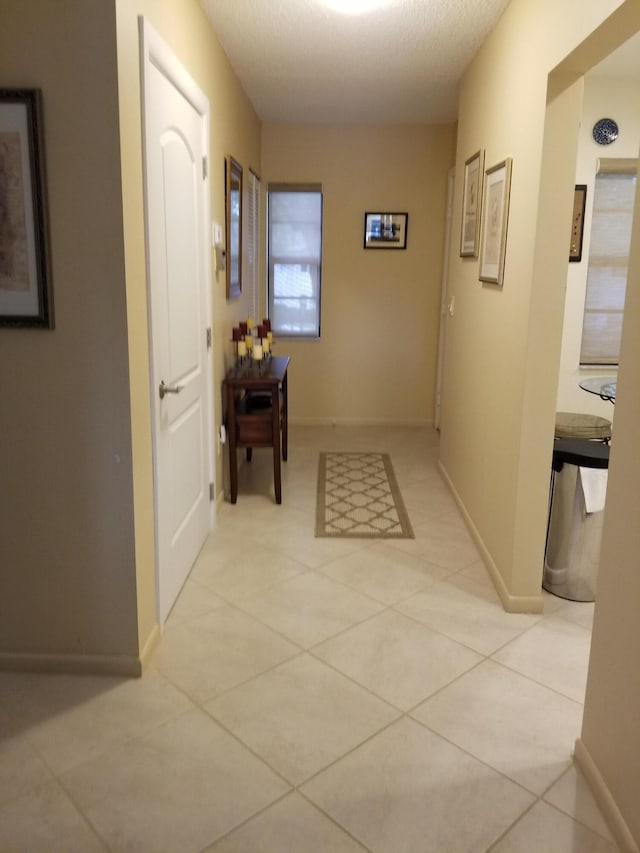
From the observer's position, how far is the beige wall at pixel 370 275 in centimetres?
549

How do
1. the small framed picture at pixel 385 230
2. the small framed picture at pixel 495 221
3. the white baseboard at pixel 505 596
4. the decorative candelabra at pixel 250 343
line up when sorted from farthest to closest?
1. the small framed picture at pixel 385 230
2. the decorative candelabra at pixel 250 343
3. the small framed picture at pixel 495 221
4. the white baseboard at pixel 505 596

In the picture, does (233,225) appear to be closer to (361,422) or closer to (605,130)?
(605,130)

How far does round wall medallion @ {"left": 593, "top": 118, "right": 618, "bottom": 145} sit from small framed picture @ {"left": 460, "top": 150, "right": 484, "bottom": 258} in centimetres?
85

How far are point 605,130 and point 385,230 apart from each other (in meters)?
2.02

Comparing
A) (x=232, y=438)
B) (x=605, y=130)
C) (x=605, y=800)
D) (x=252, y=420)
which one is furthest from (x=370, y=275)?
(x=605, y=800)

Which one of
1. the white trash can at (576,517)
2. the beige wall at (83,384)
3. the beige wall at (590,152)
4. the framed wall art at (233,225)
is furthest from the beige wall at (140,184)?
the beige wall at (590,152)

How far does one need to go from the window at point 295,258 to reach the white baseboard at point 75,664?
3.96m

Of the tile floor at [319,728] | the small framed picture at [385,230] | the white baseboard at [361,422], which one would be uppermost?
the small framed picture at [385,230]

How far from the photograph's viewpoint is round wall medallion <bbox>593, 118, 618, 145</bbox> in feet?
13.0

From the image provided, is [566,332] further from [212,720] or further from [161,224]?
[212,720]

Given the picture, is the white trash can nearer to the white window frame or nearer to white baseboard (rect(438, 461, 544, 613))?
white baseboard (rect(438, 461, 544, 613))

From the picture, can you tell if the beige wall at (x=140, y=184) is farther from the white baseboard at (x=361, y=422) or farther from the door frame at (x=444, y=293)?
the white baseboard at (x=361, y=422)

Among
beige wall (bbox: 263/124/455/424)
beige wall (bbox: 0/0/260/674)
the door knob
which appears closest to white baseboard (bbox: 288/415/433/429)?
beige wall (bbox: 263/124/455/424)

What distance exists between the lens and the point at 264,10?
305 centimetres
